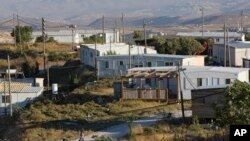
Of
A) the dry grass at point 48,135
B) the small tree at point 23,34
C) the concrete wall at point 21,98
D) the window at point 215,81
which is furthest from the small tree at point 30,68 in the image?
the dry grass at point 48,135

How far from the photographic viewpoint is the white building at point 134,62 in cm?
4516

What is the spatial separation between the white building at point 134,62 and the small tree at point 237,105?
25783 millimetres

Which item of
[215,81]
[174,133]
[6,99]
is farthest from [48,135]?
[6,99]

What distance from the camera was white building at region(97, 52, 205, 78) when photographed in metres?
45.2

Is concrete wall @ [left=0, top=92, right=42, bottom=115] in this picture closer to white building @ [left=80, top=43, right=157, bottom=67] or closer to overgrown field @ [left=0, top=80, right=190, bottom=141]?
overgrown field @ [left=0, top=80, right=190, bottom=141]

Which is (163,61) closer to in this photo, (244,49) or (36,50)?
(244,49)

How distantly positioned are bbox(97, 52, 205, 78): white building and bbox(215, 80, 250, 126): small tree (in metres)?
25.8

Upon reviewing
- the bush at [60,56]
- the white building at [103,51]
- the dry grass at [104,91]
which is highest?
the white building at [103,51]

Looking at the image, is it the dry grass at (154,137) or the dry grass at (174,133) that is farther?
the dry grass at (154,137)

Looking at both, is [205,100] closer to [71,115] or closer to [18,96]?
[71,115]

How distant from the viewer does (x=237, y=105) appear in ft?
60.1

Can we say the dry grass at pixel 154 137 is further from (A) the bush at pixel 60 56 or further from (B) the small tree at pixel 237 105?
(A) the bush at pixel 60 56

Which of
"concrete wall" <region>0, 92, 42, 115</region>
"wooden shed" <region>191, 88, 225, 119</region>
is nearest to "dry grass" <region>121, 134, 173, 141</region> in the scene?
"wooden shed" <region>191, 88, 225, 119</region>

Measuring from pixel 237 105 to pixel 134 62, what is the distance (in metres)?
29.2
